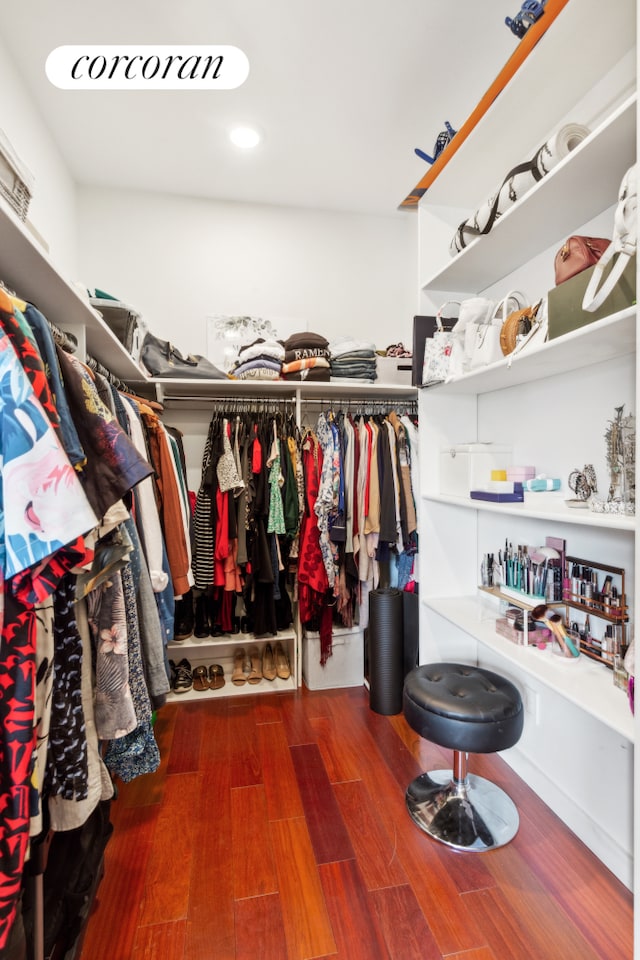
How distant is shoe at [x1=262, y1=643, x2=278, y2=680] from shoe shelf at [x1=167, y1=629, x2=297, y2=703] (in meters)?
0.03

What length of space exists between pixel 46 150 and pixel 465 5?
1.89 metres

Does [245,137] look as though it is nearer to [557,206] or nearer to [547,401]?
[557,206]

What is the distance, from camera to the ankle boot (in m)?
2.56

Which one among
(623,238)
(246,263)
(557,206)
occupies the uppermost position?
(246,263)

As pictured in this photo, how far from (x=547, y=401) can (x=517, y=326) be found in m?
0.33

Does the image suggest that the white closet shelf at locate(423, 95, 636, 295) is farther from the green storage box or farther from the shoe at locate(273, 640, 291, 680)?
the shoe at locate(273, 640, 291, 680)

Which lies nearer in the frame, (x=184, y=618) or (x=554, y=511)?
(x=554, y=511)

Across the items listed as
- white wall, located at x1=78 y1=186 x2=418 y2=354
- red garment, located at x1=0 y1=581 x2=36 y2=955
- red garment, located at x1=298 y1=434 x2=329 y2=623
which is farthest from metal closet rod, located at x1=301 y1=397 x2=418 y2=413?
red garment, located at x1=0 y1=581 x2=36 y2=955

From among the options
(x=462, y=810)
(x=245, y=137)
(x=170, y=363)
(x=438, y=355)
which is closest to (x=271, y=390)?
(x=170, y=363)

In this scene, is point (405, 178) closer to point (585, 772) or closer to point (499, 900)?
point (585, 772)

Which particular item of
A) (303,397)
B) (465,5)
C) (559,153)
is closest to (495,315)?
(559,153)

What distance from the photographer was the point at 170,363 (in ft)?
7.73

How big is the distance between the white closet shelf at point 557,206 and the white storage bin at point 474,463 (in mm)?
714

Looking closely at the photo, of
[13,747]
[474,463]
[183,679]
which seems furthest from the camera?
[183,679]
